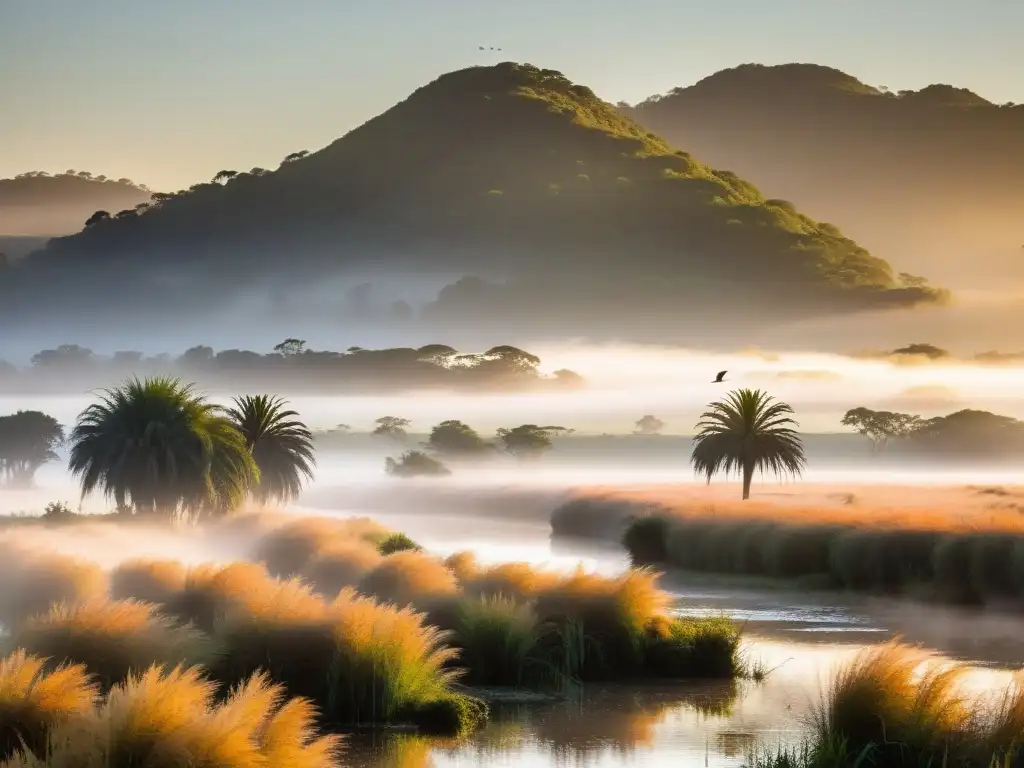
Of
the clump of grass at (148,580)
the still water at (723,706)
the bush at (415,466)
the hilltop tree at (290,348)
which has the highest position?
the hilltop tree at (290,348)

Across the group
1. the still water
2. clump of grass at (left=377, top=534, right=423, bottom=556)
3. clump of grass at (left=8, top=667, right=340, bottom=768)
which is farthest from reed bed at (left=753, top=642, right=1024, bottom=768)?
clump of grass at (left=377, top=534, right=423, bottom=556)

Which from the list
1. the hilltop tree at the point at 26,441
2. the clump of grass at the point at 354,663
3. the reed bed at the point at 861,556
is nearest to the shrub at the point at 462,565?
the clump of grass at the point at 354,663

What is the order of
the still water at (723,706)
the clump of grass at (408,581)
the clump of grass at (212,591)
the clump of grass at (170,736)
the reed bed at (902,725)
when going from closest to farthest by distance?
the clump of grass at (170,736)
the reed bed at (902,725)
the still water at (723,706)
the clump of grass at (212,591)
the clump of grass at (408,581)

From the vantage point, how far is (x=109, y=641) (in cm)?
2928

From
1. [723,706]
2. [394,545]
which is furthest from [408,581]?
[394,545]

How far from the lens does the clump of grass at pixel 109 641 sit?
29000 mm

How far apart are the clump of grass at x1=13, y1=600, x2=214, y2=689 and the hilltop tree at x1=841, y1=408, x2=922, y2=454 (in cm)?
16967

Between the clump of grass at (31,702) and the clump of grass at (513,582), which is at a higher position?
the clump of grass at (513,582)

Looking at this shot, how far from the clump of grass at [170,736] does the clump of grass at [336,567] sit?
24.9 m

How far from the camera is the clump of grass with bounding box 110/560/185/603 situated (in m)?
38.3

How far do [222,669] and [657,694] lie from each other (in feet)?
28.9

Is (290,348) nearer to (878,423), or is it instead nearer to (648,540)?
(878,423)

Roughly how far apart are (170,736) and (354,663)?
36.3 ft

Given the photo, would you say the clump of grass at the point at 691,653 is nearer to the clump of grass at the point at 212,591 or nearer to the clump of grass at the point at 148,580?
the clump of grass at the point at 212,591
